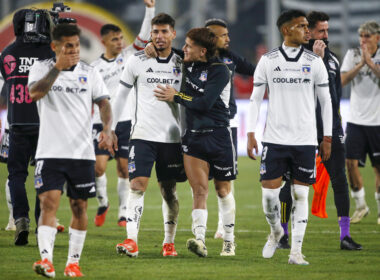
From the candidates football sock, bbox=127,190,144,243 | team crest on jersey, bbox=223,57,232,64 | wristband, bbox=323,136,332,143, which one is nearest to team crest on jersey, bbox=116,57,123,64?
team crest on jersey, bbox=223,57,232,64

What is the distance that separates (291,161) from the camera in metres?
8.71

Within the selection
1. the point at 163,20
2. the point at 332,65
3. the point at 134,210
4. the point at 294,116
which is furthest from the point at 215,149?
the point at 332,65

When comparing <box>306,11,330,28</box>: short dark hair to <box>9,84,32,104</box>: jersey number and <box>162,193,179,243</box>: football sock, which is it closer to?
<box>162,193,179,243</box>: football sock

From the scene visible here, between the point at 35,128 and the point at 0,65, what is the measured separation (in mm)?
791

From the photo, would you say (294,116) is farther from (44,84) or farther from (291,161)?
(44,84)

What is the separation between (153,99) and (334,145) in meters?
2.16

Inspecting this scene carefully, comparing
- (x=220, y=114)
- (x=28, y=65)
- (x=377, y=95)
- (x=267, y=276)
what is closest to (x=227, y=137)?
(x=220, y=114)

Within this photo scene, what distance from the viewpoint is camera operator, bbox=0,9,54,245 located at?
31.5 feet

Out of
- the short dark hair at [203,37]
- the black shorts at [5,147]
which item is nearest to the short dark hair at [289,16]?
the short dark hair at [203,37]

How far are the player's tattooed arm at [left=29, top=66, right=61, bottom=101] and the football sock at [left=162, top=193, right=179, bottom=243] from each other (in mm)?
2290

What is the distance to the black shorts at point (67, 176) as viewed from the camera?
300 inches

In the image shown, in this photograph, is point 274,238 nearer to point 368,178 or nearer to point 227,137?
point 227,137

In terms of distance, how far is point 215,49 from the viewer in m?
9.00

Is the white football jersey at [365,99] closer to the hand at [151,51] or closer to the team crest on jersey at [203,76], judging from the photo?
the team crest on jersey at [203,76]
